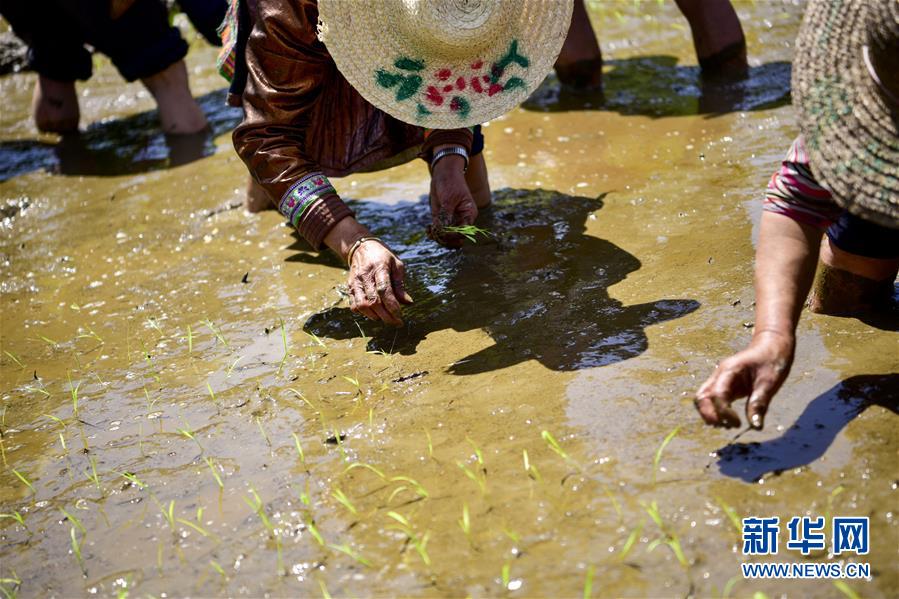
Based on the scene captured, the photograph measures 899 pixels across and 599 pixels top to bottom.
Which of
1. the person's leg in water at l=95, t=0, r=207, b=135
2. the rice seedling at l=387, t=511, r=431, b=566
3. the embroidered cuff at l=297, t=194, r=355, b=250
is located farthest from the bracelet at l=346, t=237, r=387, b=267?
the person's leg in water at l=95, t=0, r=207, b=135

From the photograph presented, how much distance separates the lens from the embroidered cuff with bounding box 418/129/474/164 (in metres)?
3.14

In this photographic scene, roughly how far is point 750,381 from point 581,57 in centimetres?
309

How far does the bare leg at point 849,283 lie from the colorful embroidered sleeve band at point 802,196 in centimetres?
40

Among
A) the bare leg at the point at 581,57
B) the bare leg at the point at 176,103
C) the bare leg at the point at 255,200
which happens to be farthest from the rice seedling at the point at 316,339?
the bare leg at the point at 176,103

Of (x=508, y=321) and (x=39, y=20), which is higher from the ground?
(x=39, y=20)

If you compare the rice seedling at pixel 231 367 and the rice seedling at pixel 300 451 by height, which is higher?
the rice seedling at pixel 300 451

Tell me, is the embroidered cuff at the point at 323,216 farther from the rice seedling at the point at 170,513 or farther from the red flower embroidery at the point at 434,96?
the rice seedling at the point at 170,513

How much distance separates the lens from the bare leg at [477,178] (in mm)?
3498

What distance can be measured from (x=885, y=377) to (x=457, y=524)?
1031 millimetres

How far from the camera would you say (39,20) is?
4.93m

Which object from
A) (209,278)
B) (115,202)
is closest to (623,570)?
(209,278)

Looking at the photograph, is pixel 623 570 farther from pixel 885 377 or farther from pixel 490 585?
pixel 885 377

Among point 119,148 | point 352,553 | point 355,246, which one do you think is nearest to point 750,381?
point 352,553

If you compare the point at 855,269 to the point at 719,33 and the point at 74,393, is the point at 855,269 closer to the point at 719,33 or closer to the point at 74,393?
the point at 74,393
